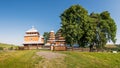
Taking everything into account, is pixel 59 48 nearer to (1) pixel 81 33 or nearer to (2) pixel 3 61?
(1) pixel 81 33

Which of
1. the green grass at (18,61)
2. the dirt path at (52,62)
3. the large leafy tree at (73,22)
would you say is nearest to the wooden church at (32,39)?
the large leafy tree at (73,22)

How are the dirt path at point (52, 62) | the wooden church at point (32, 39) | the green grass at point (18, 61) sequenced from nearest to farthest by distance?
1. the dirt path at point (52, 62)
2. the green grass at point (18, 61)
3. the wooden church at point (32, 39)

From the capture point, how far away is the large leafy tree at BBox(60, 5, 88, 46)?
68.7 metres

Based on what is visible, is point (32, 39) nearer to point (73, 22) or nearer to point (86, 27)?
point (73, 22)

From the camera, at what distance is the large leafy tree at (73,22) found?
68688 mm

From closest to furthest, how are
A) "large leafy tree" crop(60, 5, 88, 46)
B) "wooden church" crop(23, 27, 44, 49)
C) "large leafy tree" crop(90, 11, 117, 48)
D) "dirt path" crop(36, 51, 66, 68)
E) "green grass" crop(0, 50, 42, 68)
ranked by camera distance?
"dirt path" crop(36, 51, 66, 68) → "green grass" crop(0, 50, 42, 68) → "large leafy tree" crop(60, 5, 88, 46) → "large leafy tree" crop(90, 11, 117, 48) → "wooden church" crop(23, 27, 44, 49)

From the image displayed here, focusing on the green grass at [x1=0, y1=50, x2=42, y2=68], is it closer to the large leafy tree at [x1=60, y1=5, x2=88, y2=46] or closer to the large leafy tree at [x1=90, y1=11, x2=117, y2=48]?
the large leafy tree at [x1=60, y1=5, x2=88, y2=46]

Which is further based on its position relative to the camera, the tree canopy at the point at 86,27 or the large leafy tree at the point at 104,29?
the large leafy tree at the point at 104,29

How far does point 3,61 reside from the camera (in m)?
38.5

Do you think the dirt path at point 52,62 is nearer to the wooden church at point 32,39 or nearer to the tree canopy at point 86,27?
the tree canopy at point 86,27

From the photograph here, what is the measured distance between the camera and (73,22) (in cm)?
7106

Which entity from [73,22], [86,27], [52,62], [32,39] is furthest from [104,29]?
[52,62]

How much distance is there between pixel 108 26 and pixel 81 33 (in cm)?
1115

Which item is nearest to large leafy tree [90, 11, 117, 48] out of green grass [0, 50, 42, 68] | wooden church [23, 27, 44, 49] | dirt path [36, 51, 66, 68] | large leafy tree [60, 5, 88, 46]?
large leafy tree [60, 5, 88, 46]
